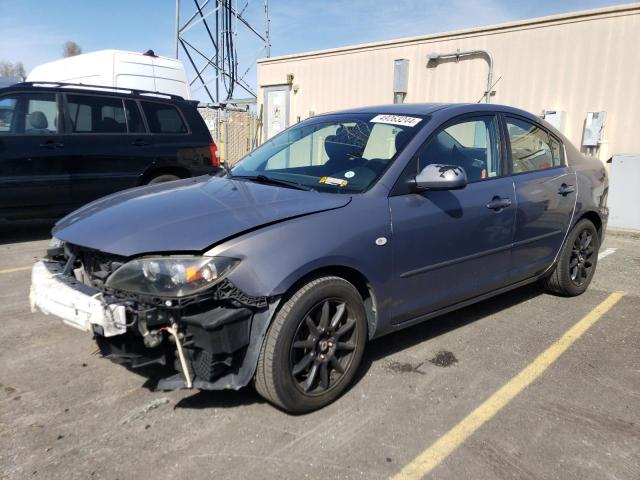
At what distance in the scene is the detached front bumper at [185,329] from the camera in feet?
8.04

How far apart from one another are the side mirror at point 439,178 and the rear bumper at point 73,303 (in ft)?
5.94

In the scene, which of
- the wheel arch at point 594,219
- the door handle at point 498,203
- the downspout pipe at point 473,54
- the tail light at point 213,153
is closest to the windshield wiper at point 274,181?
the door handle at point 498,203

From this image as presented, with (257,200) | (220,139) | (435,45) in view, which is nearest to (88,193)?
(257,200)

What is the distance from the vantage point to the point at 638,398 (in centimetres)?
311

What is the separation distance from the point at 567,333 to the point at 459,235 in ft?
4.49

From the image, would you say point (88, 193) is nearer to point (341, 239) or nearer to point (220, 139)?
point (341, 239)

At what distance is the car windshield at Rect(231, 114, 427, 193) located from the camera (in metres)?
3.29

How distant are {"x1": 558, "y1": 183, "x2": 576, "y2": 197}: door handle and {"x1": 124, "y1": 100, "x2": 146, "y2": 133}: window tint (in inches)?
206

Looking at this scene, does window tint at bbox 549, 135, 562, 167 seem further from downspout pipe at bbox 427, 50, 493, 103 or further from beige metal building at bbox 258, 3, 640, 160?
downspout pipe at bbox 427, 50, 493, 103

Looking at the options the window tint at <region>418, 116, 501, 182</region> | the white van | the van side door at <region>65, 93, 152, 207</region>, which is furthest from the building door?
the window tint at <region>418, 116, 501, 182</region>

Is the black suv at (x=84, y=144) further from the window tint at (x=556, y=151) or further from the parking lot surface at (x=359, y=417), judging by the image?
the window tint at (x=556, y=151)

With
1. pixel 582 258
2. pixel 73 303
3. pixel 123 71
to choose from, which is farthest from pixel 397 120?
pixel 123 71

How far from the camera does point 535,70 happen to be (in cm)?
932

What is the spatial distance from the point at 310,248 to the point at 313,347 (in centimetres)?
53
